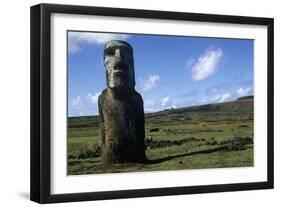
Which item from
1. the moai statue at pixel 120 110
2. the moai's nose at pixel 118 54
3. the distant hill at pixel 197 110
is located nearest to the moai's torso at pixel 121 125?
the moai statue at pixel 120 110

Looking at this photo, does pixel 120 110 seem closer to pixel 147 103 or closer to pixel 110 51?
pixel 147 103

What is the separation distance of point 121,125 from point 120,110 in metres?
0.13

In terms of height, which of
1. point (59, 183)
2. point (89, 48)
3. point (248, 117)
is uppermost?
point (89, 48)

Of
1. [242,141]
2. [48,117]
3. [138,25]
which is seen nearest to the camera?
[48,117]

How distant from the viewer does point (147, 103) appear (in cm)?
789

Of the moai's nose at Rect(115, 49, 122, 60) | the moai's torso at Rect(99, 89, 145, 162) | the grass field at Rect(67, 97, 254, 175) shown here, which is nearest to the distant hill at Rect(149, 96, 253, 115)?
the grass field at Rect(67, 97, 254, 175)

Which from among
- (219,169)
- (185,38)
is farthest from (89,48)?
(219,169)

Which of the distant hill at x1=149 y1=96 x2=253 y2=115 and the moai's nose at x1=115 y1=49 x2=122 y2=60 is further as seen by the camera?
Result: the distant hill at x1=149 y1=96 x2=253 y2=115

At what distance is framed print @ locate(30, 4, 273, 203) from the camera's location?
738 centimetres

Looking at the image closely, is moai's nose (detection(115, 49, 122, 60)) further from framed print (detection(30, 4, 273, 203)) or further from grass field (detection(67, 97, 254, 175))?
grass field (detection(67, 97, 254, 175))

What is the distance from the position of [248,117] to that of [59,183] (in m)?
2.12

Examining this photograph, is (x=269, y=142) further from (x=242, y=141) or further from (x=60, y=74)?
(x=60, y=74)

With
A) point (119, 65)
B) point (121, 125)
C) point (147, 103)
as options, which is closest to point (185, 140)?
point (147, 103)

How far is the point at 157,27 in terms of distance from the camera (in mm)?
7887
